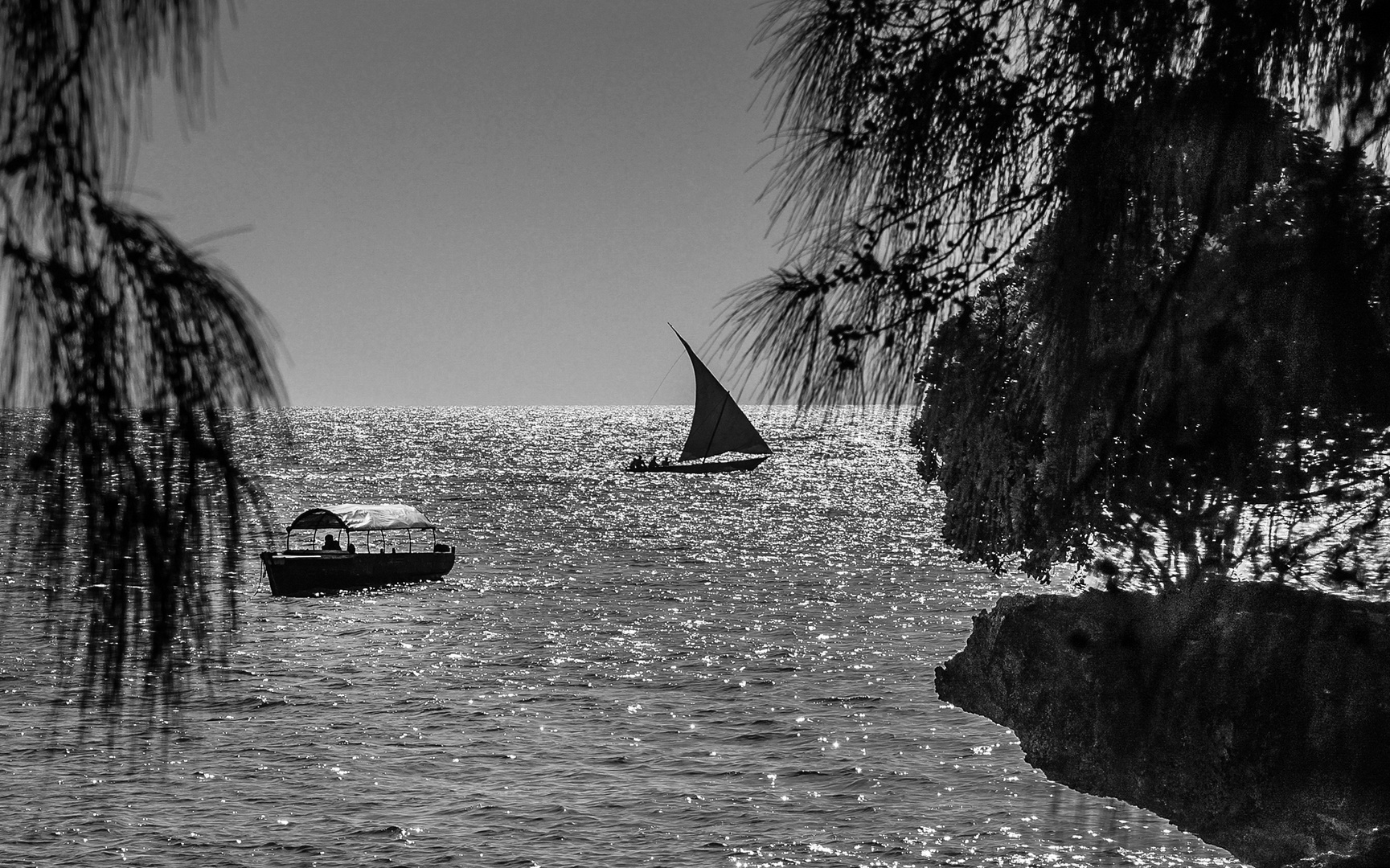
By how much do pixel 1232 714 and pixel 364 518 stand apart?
38869mm

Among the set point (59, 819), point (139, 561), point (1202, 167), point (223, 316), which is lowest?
point (59, 819)

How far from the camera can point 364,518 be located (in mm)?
50344

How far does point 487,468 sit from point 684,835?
155721mm

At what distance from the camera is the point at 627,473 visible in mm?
172875

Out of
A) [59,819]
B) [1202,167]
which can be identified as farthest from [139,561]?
[59,819]

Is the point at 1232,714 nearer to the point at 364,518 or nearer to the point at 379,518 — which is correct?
the point at 379,518

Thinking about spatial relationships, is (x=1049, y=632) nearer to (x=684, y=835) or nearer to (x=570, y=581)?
(x=684, y=835)

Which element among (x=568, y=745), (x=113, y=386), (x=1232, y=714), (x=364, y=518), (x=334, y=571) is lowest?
(x=568, y=745)

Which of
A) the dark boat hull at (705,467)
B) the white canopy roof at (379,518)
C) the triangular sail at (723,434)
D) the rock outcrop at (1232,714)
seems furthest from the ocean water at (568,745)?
the dark boat hull at (705,467)

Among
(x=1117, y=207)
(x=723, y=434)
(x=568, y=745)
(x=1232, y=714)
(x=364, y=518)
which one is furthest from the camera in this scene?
(x=723, y=434)

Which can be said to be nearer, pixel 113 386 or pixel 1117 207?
pixel 113 386

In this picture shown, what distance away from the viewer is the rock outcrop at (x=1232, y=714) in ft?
54.3

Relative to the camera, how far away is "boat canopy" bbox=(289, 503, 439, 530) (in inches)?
1919

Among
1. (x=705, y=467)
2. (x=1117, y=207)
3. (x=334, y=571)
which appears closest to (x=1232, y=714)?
(x=1117, y=207)
